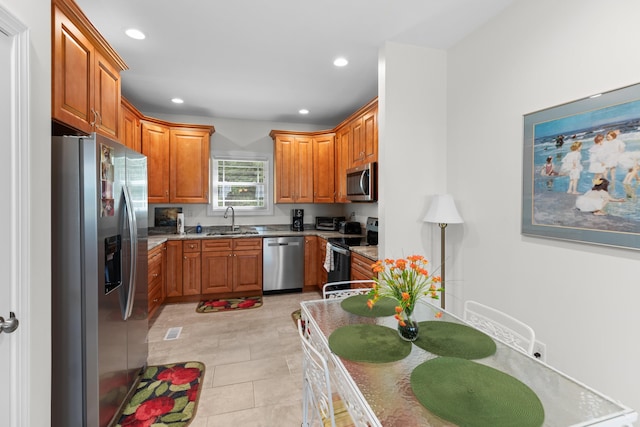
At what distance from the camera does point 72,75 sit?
5.70 ft

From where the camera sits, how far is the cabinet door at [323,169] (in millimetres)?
4600

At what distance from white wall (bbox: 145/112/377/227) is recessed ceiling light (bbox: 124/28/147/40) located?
2.16m

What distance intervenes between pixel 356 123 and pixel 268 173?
6.15 ft

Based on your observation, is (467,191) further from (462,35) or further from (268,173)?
(268,173)

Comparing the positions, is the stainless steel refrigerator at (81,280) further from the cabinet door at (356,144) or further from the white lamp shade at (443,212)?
the cabinet door at (356,144)

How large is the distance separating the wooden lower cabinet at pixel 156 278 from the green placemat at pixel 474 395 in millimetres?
3077

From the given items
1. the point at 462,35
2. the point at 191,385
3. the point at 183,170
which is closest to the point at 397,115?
the point at 462,35

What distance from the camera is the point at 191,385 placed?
2.18m

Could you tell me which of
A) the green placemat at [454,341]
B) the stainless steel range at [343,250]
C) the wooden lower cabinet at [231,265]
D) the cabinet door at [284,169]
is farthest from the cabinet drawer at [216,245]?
the green placemat at [454,341]

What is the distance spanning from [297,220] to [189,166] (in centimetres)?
182

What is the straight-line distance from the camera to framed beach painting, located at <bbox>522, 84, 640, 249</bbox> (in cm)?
142

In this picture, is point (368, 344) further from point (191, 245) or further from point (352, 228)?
point (191, 245)
